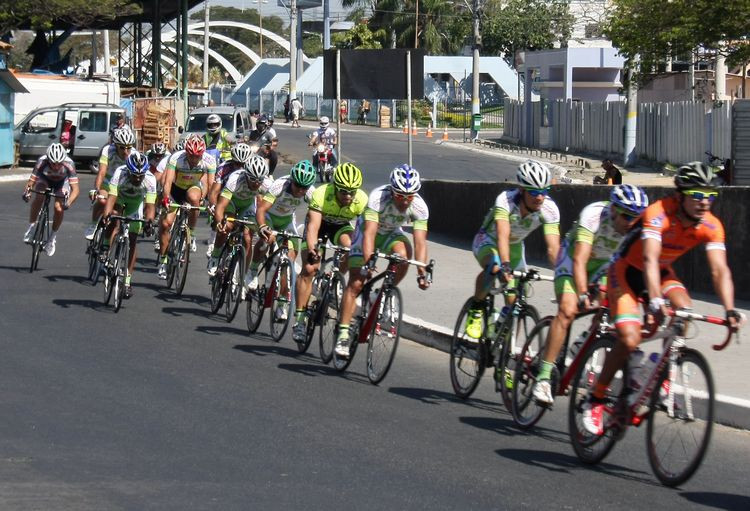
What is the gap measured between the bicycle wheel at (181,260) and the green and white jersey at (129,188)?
0.70 meters

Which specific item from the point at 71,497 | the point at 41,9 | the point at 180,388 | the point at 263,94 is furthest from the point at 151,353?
the point at 263,94

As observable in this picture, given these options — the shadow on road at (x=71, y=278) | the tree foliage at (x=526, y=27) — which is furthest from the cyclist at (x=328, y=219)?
the tree foliage at (x=526, y=27)

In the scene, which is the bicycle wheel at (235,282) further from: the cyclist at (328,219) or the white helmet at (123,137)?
the white helmet at (123,137)

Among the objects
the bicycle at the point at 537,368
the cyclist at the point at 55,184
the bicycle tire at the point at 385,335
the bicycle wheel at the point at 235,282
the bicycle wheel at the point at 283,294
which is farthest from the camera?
the cyclist at the point at 55,184

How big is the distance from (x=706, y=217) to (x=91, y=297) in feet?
31.4

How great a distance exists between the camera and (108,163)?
16.8 m

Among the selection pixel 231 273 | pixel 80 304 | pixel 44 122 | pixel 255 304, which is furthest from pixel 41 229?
pixel 44 122

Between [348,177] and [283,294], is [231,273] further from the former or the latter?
[348,177]

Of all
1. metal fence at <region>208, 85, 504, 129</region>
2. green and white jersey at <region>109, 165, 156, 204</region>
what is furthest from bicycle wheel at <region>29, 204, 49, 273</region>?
metal fence at <region>208, 85, 504, 129</region>

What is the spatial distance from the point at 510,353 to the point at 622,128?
1537 inches

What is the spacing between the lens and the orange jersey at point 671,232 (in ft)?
24.5

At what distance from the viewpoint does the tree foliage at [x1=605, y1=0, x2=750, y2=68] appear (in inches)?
1187

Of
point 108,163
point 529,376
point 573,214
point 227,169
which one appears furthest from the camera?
point 573,214

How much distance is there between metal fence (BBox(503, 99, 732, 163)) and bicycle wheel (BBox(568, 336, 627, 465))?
28.2m
